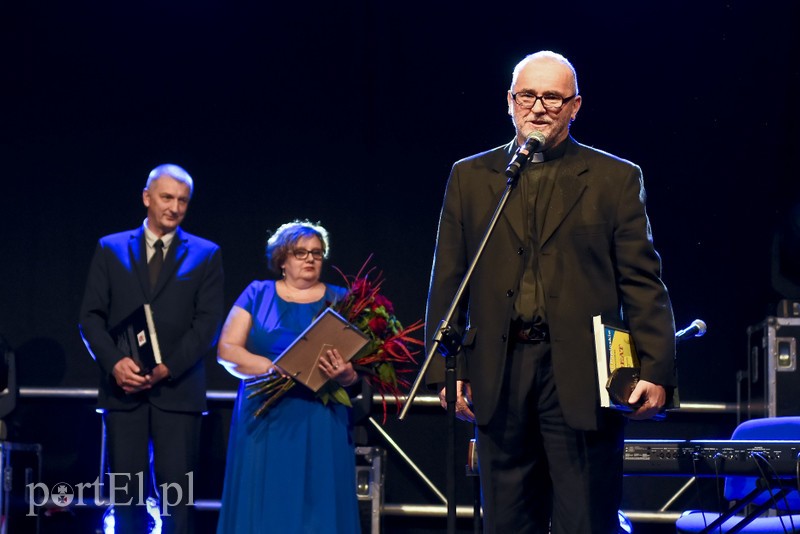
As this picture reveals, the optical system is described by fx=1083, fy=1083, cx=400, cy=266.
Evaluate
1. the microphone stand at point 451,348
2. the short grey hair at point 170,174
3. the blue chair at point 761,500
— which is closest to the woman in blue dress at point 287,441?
the short grey hair at point 170,174

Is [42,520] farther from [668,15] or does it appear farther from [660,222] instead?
[668,15]

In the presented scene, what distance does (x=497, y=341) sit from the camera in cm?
271

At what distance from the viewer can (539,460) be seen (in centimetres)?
277

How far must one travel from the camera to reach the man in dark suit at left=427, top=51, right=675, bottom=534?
8.77 ft

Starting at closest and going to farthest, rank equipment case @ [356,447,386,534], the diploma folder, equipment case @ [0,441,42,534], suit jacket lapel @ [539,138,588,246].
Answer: suit jacket lapel @ [539,138,588,246], the diploma folder, equipment case @ [0,441,42,534], equipment case @ [356,447,386,534]

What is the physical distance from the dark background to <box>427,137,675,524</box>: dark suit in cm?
318

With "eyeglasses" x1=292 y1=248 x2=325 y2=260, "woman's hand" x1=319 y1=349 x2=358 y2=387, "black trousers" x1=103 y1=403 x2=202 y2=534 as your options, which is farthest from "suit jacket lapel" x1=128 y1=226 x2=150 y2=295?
"woman's hand" x1=319 y1=349 x2=358 y2=387

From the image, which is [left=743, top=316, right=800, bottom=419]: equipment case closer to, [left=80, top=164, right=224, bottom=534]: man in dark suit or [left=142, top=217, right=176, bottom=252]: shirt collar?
[left=80, top=164, right=224, bottom=534]: man in dark suit

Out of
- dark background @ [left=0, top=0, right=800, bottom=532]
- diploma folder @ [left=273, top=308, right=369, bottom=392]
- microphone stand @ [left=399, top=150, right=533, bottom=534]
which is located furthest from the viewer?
dark background @ [left=0, top=0, right=800, bottom=532]

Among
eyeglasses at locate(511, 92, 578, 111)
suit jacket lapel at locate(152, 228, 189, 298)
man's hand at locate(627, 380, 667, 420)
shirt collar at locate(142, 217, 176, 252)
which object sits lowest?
man's hand at locate(627, 380, 667, 420)

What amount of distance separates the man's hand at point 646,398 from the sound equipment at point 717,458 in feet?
3.21

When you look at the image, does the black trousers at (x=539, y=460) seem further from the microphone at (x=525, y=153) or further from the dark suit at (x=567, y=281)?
the microphone at (x=525, y=153)

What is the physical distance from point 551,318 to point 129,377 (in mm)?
2627

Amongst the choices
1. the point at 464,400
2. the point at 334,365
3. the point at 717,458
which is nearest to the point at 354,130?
the point at 334,365
